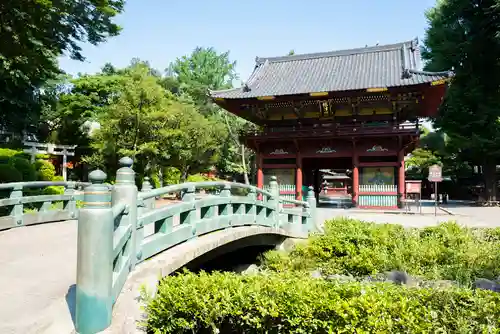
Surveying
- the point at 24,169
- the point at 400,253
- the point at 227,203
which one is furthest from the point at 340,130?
the point at 24,169

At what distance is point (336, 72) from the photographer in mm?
22422

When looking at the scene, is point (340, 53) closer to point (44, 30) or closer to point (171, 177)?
point (171, 177)

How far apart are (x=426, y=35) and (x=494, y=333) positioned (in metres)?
30.2

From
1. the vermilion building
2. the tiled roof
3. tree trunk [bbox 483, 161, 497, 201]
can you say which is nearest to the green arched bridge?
the vermilion building

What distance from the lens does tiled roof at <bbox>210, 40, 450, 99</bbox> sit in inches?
757

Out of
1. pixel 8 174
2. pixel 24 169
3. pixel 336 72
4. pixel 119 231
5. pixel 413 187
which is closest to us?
pixel 119 231

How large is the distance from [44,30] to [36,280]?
912 cm

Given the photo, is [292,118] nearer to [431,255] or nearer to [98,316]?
Result: [431,255]

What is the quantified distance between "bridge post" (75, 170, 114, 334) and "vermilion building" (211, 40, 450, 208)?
16.9 metres

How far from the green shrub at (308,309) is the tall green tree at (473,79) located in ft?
70.7

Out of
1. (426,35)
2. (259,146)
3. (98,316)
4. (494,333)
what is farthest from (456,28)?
(98,316)

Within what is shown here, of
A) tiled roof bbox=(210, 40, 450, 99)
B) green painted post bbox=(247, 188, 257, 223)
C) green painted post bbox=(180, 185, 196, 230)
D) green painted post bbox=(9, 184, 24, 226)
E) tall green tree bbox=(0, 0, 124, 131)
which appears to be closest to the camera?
green painted post bbox=(180, 185, 196, 230)

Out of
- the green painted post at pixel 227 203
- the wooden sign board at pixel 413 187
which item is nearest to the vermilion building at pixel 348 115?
the wooden sign board at pixel 413 187

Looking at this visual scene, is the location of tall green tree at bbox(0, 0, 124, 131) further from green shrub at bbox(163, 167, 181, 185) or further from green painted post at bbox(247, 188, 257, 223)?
green shrub at bbox(163, 167, 181, 185)
